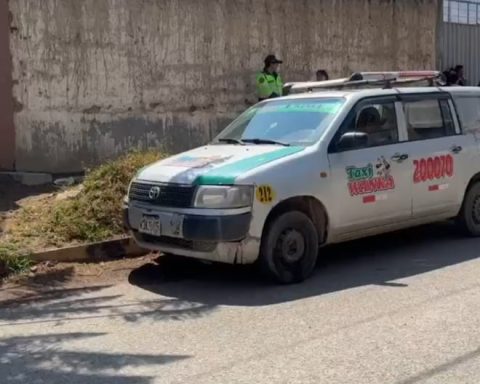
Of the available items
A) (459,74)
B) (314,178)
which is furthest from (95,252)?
(459,74)

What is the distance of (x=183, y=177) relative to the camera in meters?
7.17

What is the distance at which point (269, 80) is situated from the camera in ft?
43.7

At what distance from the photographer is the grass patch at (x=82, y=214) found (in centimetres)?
848

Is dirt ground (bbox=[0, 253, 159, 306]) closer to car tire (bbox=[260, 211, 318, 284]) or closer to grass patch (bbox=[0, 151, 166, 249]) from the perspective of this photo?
grass patch (bbox=[0, 151, 166, 249])

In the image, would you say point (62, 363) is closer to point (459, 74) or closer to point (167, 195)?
point (167, 195)

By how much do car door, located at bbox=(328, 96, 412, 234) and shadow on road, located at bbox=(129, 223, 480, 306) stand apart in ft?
1.54

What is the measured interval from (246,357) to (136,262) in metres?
3.34

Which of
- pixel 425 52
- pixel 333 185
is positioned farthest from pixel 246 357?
pixel 425 52

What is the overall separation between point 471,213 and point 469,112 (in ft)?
3.82

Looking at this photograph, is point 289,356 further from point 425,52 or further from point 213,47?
point 425,52

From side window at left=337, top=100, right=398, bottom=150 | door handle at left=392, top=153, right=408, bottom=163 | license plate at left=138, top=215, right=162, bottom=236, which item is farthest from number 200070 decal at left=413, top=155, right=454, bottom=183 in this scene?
license plate at left=138, top=215, right=162, bottom=236

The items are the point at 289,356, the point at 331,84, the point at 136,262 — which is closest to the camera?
the point at 289,356

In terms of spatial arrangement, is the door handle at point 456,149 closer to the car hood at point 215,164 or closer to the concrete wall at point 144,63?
the car hood at point 215,164

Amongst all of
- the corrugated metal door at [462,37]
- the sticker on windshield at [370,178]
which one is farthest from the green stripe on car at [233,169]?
the corrugated metal door at [462,37]
